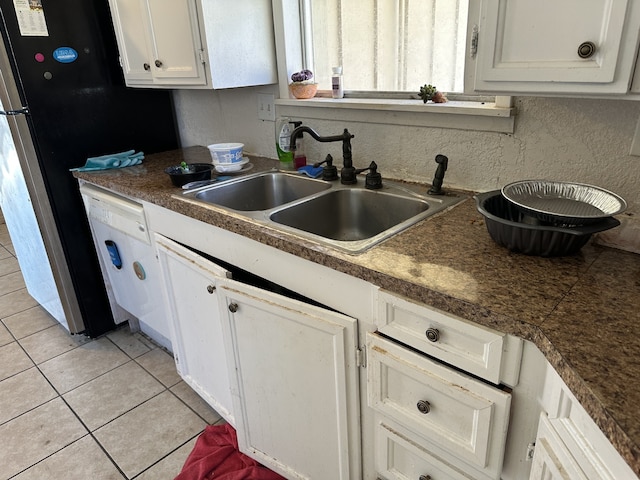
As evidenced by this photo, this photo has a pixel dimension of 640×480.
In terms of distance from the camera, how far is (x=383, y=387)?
109 cm

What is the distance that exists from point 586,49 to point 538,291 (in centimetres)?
47

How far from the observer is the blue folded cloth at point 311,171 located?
1.76 meters

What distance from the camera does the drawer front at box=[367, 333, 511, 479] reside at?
2.98 ft

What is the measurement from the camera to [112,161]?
2.12 meters

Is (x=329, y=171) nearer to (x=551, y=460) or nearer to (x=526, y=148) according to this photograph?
(x=526, y=148)

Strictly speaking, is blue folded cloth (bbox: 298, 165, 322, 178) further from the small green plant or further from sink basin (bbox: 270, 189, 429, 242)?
the small green plant

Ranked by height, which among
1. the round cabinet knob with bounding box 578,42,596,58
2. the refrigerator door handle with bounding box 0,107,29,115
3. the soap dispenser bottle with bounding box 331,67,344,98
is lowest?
the refrigerator door handle with bounding box 0,107,29,115

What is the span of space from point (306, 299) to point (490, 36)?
0.80 metres

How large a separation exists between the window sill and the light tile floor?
4.40 feet

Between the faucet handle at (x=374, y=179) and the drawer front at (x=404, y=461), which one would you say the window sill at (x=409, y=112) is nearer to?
the faucet handle at (x=374, y=179)

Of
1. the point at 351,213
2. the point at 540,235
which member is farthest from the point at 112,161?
the point at 540,235

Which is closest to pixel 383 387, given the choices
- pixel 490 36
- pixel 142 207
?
pixel 490 36

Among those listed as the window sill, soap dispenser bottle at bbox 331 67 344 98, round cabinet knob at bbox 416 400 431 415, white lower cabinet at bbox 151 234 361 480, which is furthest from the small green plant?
round cabinet knob at bbox 416 400 431 415

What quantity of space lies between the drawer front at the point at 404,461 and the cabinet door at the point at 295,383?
0.09 metres
